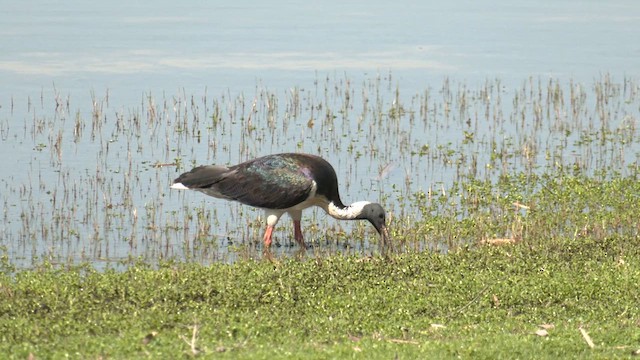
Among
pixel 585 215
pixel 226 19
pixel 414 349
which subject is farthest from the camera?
pixel 226 19

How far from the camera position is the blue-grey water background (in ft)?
54.8

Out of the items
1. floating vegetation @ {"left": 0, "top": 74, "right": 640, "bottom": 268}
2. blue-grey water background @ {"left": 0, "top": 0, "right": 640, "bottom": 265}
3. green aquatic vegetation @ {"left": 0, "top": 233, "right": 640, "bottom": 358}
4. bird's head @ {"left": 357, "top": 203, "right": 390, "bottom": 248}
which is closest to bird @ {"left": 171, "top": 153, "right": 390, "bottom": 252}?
bird's head @ {"left": 357, "top": 203, "right": 390, "bottom": 248}

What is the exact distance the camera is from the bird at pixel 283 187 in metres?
14.4

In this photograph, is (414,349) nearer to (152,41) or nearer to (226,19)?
(152,41)

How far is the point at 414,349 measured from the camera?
9.91 metres

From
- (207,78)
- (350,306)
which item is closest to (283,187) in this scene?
(350,306)

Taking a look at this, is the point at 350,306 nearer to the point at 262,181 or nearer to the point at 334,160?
the point at 262,181

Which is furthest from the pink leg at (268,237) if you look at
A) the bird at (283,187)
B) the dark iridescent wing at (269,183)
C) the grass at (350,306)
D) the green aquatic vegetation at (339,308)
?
the green aquatic vegetation at (339,308)

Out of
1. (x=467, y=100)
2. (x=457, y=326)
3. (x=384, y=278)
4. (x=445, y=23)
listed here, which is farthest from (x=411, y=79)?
(x=457, y=326)

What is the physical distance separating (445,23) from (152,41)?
824 cm

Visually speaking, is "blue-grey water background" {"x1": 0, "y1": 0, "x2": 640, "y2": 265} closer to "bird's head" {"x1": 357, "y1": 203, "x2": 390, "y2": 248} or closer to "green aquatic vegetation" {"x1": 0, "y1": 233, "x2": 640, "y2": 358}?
"bird's head" {"x1": 357, "y1": 203, "x2": 390, "y2": 248}

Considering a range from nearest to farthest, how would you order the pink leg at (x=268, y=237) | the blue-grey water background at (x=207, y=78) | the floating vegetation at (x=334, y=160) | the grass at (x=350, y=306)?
the grass at (x=350, y=306) < the pink leg at (x=268, y=237) < the floating vegetation at (x=334, y=160) < the blue-grey water background at (x=207, y=78)

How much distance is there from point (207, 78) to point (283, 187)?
10.6 meters

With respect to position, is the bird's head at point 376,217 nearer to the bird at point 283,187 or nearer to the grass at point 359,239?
the bird at point 283,187
